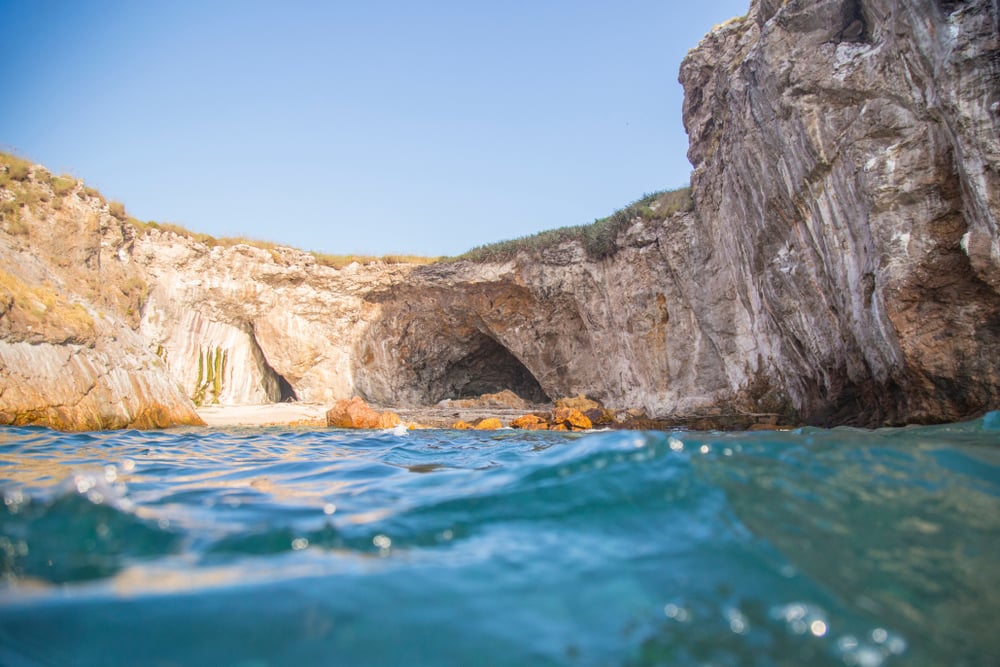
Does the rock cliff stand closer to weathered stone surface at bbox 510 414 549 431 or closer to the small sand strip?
the small sand strip

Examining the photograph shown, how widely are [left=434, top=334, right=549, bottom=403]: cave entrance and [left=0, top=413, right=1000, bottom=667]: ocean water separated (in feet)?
82.5

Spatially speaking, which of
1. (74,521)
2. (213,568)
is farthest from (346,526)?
(74,521)

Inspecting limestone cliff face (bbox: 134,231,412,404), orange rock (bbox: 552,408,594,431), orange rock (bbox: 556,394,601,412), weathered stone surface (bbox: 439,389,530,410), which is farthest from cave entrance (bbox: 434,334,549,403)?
orange rock (bbox: 552,408,594,431)

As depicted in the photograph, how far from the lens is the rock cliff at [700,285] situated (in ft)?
26.0

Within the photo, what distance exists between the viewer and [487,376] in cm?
3020

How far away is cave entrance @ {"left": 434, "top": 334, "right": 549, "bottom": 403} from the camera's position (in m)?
28.8

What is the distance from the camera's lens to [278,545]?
7.67 feet

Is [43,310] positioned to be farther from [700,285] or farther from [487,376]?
[487,376]

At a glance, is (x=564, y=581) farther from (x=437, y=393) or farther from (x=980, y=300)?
(x=437, y=393)

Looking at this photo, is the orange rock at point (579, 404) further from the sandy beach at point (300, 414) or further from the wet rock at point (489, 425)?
the wet rock at point (489, 425)

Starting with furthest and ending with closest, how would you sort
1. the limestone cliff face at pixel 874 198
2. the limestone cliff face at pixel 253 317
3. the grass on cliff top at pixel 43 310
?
the limestone cliff face at pixel 253 317, the grass on cliff top at pixel 43 310, the limestone cliff face at pixel 874 198

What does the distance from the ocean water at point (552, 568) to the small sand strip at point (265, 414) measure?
17.8 m

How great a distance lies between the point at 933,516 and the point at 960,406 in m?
7.59

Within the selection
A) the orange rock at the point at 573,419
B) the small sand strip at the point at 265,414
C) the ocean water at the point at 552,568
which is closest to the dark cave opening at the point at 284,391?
the small sand strip at the point at 265,414
